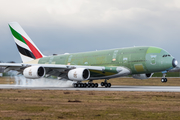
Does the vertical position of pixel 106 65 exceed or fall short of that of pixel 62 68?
it exceeds it

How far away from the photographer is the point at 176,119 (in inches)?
410

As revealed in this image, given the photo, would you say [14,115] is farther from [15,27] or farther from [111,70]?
[15,27]

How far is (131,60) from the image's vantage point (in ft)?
107

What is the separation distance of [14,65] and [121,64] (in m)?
12.9

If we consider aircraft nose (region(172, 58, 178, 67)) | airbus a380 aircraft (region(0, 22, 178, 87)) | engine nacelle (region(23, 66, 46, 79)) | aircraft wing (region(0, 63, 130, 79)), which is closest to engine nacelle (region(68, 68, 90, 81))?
airbus a380 aircraft (region(0, 22, 178, 87))

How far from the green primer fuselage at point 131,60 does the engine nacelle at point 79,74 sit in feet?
6.22

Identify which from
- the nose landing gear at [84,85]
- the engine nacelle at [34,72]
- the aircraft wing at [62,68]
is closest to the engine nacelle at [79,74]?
the aircraft wing at [62,68]

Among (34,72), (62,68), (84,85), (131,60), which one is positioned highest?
(131,60)

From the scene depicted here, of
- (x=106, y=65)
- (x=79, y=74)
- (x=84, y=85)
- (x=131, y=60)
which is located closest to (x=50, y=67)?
(x=79, y=74)

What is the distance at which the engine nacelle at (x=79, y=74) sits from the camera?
3228cm

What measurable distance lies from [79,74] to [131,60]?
6.22 m

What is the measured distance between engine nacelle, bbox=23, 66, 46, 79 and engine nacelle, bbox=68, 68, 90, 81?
3400 millimetres

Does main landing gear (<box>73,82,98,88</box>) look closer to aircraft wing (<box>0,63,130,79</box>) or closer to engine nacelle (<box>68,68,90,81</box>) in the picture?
engine nacelle (<box>68,68,90,81</box>)

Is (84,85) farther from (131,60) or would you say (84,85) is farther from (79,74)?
(131,60)
